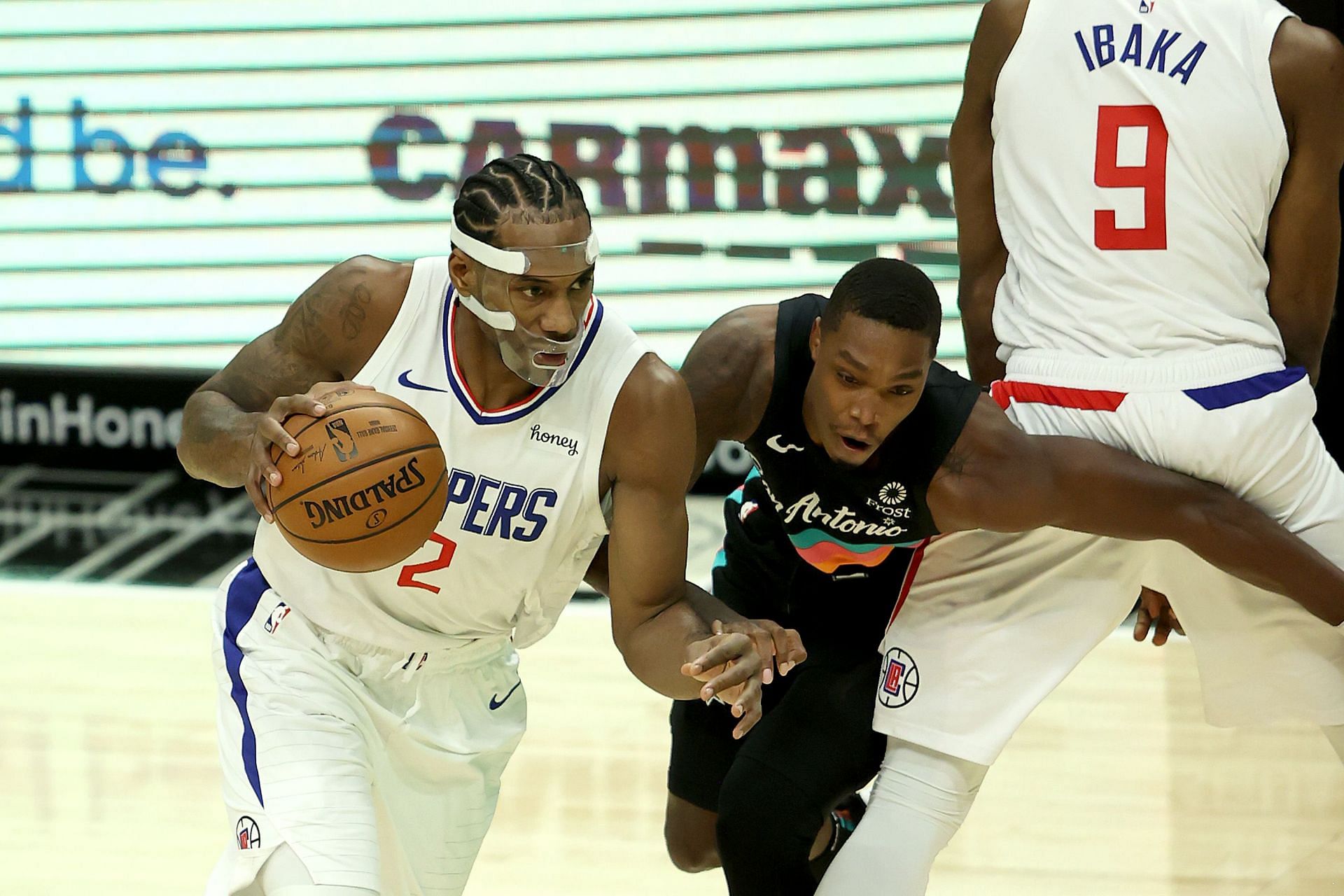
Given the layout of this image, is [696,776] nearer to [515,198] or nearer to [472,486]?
[472,486]

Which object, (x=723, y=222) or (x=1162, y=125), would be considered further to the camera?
(x=723, y=222)

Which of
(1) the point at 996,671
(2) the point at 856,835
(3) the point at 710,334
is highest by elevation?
(3) the point at 710,334

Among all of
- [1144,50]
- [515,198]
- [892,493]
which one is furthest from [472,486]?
[1144,50]

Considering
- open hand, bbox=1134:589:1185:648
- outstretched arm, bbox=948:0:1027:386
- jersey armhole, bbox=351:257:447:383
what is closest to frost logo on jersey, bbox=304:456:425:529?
jersey armhole, bbox=351:257:447:383

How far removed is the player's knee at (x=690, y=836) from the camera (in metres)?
4.69

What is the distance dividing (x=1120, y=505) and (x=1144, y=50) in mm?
1077

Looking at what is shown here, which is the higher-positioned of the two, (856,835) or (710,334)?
(710,334)

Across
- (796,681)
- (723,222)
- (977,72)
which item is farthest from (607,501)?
(723,222)

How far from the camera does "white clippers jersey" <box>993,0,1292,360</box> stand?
377 cm

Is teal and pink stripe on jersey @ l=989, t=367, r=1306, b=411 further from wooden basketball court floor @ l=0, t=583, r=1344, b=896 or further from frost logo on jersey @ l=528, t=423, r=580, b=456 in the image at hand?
wooden basketball court floor @ l=0, t=583, r=1344, b=896

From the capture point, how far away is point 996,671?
152 inches

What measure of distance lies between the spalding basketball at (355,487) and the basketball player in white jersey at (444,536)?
0.11m

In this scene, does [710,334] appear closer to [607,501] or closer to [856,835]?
[607,501]

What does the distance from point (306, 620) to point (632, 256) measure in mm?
5476
